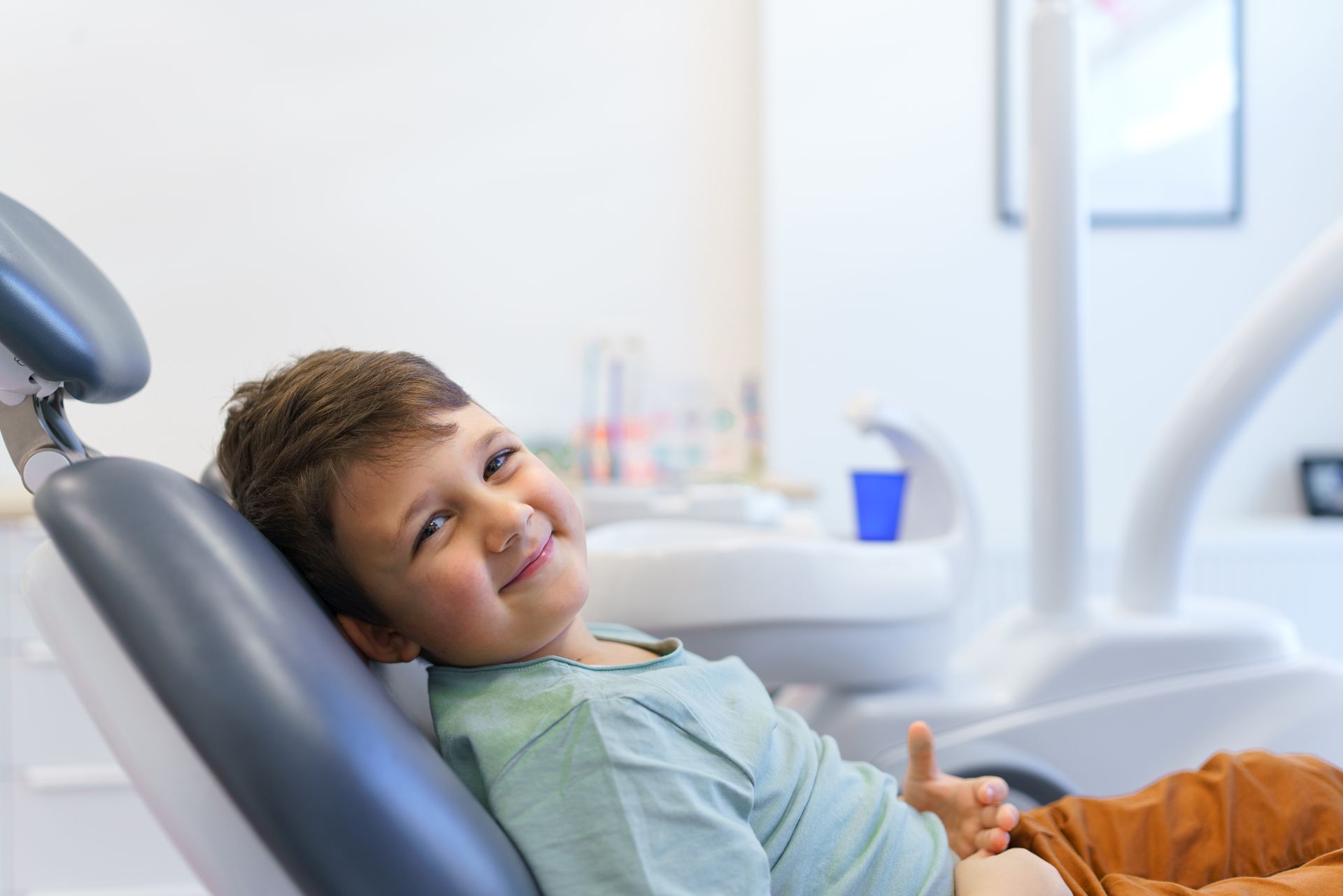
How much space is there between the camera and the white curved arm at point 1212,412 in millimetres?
1248

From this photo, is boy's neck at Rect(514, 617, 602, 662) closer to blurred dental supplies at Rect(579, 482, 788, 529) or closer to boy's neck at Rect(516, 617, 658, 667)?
boy's neck at Rect(516, 617, 658, 667)

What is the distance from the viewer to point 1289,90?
265cm

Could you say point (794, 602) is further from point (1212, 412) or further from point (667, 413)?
point (667, 413)

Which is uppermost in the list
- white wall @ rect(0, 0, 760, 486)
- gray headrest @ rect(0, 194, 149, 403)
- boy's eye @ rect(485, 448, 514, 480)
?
white wall @ rect(0, 0, 760, 486)

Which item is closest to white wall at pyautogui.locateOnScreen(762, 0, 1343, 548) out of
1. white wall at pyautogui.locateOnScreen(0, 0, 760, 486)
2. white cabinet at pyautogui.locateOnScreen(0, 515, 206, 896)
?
white wall at pyautogui.locateOnScreen(0, 0, 760, 486)

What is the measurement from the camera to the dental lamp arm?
0.61 meters

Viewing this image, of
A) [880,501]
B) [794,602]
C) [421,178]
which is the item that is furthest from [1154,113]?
[794,602]

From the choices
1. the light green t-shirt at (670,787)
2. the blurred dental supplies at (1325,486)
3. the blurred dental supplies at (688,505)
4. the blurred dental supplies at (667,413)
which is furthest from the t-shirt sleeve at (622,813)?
the blurred dental supplies at (1325,486)

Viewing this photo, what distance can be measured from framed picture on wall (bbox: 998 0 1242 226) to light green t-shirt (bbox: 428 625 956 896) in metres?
2.08

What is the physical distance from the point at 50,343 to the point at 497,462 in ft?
1.00

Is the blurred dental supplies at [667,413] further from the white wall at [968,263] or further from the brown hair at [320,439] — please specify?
the brown hair at [320,439]

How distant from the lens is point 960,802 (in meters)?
0.90

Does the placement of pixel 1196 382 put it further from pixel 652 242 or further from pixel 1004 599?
pixel 652 242

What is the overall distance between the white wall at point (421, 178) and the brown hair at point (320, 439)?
1.78 metres
